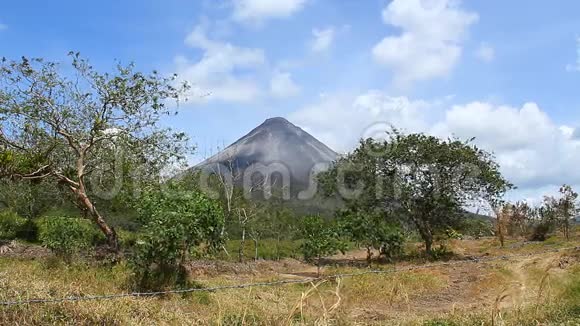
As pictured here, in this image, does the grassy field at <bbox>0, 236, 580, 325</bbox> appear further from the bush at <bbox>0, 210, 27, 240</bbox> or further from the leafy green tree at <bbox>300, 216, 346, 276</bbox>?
the bush at <bbox>0, 210, 27, 240</bbox>

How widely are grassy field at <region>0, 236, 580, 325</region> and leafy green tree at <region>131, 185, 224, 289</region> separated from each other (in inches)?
20.2

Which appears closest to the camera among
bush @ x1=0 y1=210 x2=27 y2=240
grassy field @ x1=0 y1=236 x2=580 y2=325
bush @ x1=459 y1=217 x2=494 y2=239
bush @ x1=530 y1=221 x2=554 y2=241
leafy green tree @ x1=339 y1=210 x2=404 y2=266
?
grassy field @ x1=0 y1=236 x2=580 y2=325

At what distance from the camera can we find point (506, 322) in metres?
5.51

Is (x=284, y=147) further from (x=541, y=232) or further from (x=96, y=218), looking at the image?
(x=96, y=218)

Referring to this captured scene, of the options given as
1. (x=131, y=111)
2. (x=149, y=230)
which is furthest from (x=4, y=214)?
(x=149, y=230)

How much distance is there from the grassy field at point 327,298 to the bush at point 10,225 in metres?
7.41

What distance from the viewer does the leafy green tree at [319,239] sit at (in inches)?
688

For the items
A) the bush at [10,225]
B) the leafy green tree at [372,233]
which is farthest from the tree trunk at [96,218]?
the leafy green tree at [372,233]

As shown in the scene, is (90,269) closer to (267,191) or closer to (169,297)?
(169,297)

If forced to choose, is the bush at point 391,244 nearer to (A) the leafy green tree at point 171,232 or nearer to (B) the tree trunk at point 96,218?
(B) the tree trunk at point 96,218

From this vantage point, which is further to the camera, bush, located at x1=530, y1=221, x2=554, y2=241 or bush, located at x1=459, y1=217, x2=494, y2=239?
bush, located at x1=530, y1=221, x2=554, y2=241

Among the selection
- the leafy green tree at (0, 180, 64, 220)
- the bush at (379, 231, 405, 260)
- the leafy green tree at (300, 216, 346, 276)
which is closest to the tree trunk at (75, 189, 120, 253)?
the leafy green tree at (0, 180, 64, 220)

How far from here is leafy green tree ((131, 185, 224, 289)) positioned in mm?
9125

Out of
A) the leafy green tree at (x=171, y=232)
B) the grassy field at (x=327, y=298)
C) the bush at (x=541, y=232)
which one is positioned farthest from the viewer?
the bush at (x=541, y=232)
